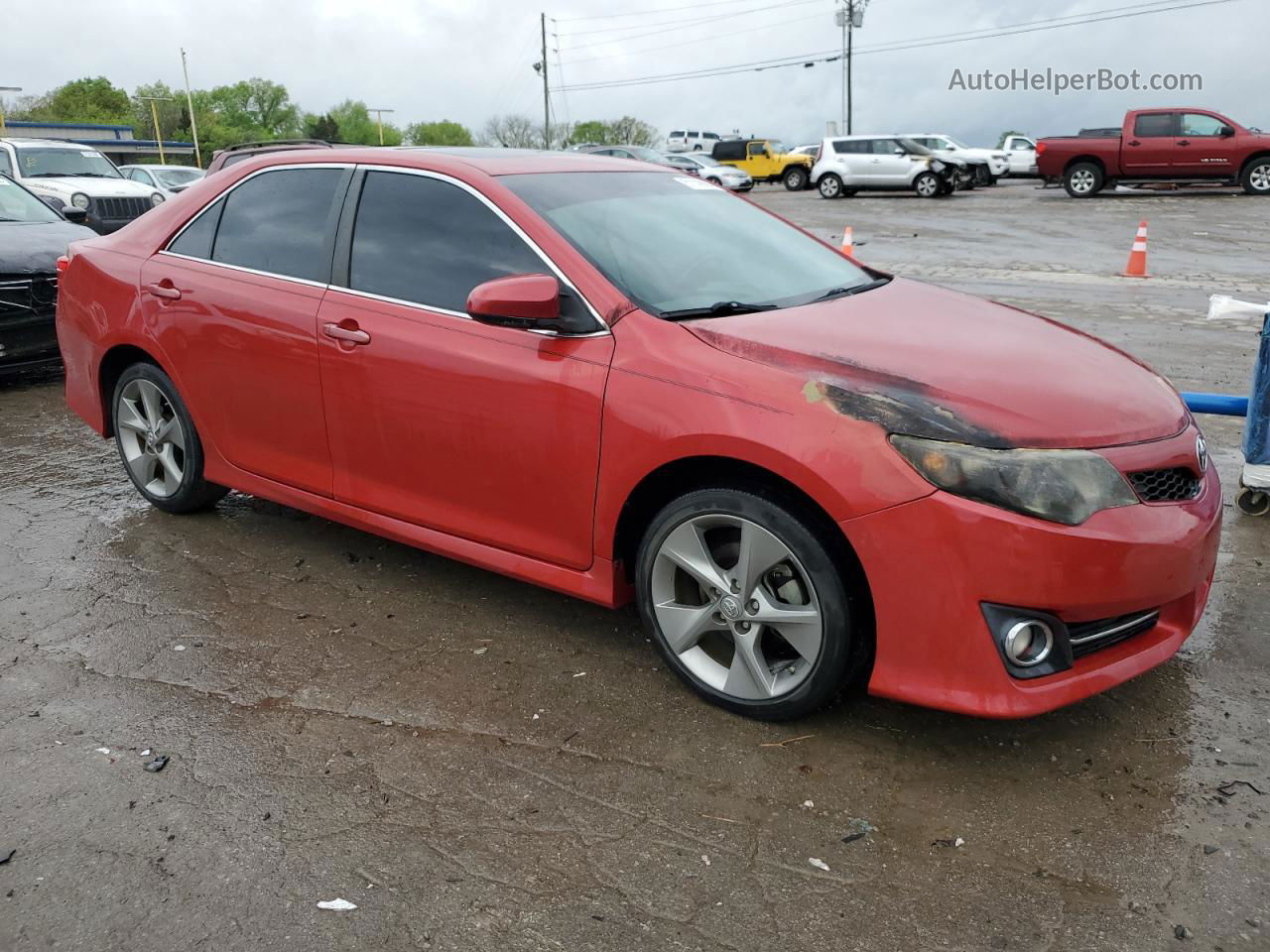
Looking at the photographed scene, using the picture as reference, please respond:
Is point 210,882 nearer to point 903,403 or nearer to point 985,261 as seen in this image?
point 903,403

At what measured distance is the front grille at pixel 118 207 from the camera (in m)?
15.7

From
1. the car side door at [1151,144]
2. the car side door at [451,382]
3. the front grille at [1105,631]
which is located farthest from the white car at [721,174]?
the front grille at [1105,631]

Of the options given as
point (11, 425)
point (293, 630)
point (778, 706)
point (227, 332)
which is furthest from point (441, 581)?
point (11, 425)

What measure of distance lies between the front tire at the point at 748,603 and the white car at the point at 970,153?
28.8 m

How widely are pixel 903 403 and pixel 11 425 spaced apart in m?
6.22

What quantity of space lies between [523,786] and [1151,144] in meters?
26.8

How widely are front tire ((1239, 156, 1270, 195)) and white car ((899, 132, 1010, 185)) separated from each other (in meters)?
7.75

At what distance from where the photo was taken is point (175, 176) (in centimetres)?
2234

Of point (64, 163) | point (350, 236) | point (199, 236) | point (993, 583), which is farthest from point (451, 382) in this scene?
point (64, 163)

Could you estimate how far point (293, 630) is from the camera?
387cm

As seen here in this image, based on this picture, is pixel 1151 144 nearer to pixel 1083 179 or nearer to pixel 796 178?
pixel 1083 179

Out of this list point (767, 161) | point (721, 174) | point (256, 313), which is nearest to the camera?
point (256, 313)

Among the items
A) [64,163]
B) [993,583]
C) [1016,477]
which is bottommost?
[993,583]

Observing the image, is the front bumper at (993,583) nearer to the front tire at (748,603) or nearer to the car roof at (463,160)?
the front tire at (748,603)
